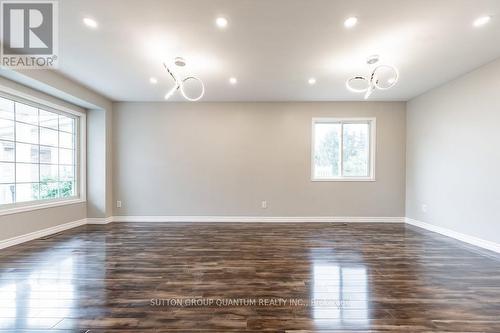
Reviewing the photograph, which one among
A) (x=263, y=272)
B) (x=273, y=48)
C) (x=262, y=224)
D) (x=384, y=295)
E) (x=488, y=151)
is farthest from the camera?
(x=262, y=224)

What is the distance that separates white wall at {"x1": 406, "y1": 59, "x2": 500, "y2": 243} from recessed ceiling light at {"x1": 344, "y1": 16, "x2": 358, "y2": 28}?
8.15 ft

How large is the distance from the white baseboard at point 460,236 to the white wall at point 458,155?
0.07 m

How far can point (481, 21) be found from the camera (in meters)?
2.38

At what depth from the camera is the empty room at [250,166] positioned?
6.60 feet

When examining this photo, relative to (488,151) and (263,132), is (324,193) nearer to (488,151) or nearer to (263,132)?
(263,132)

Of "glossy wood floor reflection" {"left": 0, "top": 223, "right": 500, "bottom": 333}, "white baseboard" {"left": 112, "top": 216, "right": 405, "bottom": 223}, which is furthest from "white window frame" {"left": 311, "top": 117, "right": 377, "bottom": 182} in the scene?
"glossy wood floor reflection" {"left": 0, "top": 223, "right": 500, "bottom": 333}

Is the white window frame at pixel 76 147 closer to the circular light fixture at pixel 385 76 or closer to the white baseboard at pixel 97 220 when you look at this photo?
the white baseboard at pixel 97 220

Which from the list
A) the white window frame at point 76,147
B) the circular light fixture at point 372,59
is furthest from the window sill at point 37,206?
the circular light fixture at point 372,59

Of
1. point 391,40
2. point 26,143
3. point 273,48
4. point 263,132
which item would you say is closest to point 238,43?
point 273,48

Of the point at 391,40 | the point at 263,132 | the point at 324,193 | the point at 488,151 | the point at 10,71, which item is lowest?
the point at 324,193

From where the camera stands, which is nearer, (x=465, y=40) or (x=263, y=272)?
(x=263, y=272)

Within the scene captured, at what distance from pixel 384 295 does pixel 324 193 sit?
309cm

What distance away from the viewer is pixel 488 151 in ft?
10.9

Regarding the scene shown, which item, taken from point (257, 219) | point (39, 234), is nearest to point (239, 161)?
point (257, 219)
